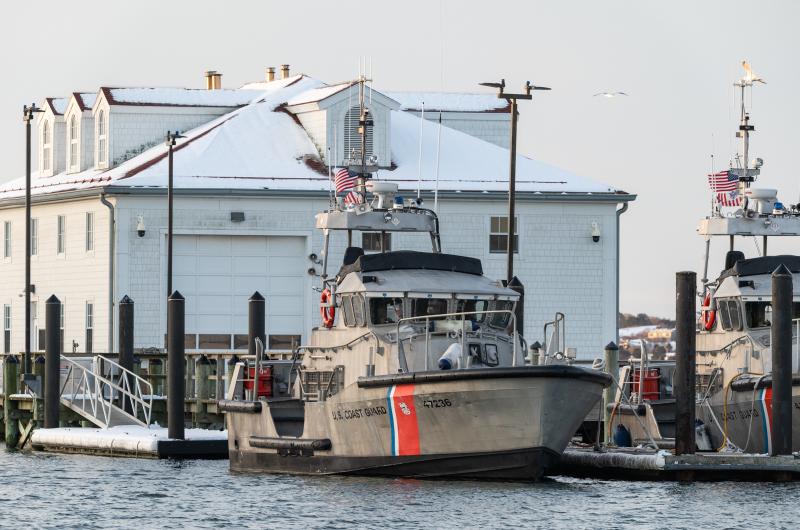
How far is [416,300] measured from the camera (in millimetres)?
33375

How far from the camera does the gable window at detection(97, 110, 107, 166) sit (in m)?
58.7

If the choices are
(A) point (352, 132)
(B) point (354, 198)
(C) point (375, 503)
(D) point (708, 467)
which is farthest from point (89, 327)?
(C) point (375, 503)

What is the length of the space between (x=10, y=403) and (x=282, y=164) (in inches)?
541

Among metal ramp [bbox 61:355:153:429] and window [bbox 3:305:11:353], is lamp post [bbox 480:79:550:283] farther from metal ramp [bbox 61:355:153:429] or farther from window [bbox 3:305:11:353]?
window [bbox 3:305:11:353]

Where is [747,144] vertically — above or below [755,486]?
above

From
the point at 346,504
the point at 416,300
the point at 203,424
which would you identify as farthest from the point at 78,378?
the point at 346,504

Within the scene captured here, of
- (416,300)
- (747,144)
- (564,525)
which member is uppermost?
(747,144)

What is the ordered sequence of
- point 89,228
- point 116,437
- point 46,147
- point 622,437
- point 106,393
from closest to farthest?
point 622,437
point 116,437
point 106,393
point 89,228
point 46,147

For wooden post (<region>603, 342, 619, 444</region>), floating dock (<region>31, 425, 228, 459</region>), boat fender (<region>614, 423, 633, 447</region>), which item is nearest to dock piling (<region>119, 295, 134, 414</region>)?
floating dock (<region>31, 425, 228, 459</region>)

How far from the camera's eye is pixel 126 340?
144 ft

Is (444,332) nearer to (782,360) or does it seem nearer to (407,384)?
(407,384)

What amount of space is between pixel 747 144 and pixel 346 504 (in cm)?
1282

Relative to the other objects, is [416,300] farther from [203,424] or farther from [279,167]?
[279,167]

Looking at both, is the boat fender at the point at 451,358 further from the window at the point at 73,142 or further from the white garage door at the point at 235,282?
the window at the point at 73,142
